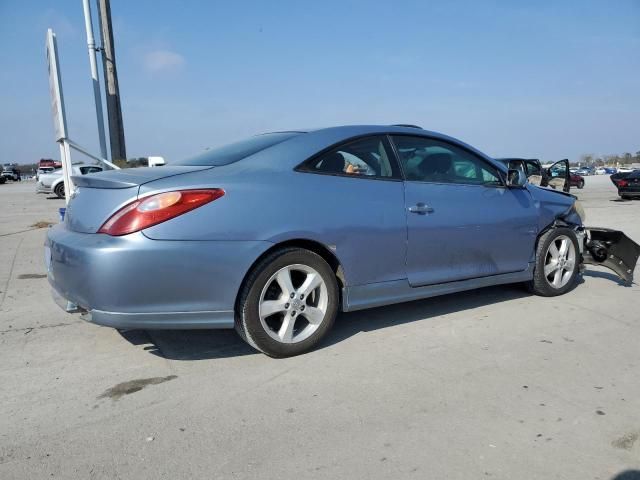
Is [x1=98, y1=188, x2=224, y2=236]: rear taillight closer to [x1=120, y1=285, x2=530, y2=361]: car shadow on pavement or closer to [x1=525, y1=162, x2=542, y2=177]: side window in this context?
[x1=120, y1=285, x2=530, y2=361]: car shadow on pavement

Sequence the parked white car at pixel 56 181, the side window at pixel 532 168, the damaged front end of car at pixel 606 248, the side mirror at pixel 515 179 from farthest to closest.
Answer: the parked white car at pixel 56 181
the side window at pixel 532 168
the damaged front end of car at pixel 606 248
the side mirror at pixel 515 179

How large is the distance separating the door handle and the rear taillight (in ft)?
5.21

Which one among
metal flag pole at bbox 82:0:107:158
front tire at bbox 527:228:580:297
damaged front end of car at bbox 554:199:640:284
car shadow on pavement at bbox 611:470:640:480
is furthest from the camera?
metal flag pole at bbox 82:0:107:158

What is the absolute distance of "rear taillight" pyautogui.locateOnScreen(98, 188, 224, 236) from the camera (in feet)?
9.80

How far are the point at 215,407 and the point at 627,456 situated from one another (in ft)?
6.55

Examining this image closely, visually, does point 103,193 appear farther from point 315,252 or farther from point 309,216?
point 315,252

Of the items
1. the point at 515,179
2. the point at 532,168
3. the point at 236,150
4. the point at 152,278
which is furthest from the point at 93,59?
the point at 532,168

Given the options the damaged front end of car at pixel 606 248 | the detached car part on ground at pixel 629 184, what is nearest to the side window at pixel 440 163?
the damaged front end of car at pixel 606 248

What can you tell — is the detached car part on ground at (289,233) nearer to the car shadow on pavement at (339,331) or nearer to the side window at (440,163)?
the side window at (440,163)

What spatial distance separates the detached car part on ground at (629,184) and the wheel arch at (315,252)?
18982 mm

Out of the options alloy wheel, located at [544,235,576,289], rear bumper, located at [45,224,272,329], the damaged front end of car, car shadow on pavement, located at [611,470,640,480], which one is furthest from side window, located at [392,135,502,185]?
car shadow on pavement, located at [611,470,640,480]

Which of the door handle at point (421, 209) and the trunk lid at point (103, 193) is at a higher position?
the trunk lid at point (103, 193)

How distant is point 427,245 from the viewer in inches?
156

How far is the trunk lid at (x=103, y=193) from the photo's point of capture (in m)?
3.10
